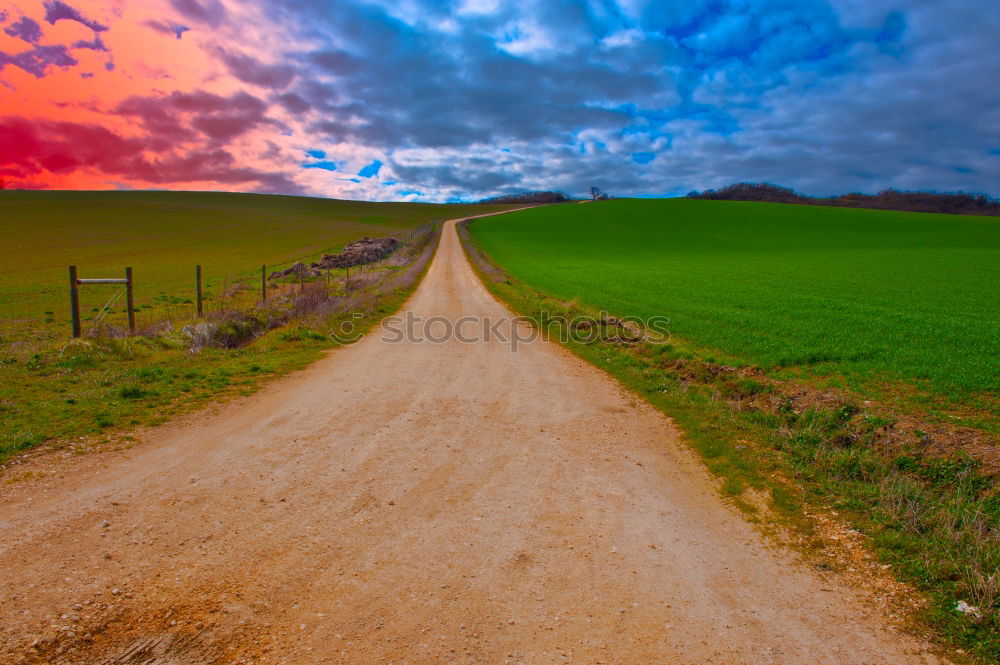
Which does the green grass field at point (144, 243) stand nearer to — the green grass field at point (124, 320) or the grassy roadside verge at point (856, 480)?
the green grass field at point (124, 320)

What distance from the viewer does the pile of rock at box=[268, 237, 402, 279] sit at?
3325 centimetres

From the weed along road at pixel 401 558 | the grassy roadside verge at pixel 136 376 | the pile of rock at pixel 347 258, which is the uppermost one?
the pile of rock at pixel 347 258

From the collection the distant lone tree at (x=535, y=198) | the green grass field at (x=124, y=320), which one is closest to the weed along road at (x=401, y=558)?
the green grass field at (x=124, y=320)

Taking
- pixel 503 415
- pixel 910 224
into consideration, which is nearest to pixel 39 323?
pixel 503 415

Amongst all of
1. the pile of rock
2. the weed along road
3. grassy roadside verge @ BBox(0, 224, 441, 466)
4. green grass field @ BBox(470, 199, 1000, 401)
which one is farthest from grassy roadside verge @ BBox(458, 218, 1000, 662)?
the pile of rock

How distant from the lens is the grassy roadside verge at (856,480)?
402 cm

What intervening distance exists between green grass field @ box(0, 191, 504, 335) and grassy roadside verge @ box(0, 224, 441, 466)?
28.2 ft

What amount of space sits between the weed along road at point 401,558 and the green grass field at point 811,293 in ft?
20.2

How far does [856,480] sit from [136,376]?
1162 cm

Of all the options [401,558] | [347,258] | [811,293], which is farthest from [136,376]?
[347,258]

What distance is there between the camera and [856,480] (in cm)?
600

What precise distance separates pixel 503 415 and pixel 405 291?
19584 mm

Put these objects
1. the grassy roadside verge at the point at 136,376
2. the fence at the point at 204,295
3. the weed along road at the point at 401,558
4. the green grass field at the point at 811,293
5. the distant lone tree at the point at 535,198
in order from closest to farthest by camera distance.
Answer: the weed along road at the point at 401,558 → the grassy roadside verge at the point at 136,376 → the green grass field at the point at 811,293 → the fence at the point at 204,295 → the distant lone tree at the point at 535,198

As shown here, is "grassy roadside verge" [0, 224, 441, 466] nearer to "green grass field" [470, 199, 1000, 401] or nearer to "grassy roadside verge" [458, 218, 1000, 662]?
"grassy roadside verge" [458, 218, 1000, 662]
